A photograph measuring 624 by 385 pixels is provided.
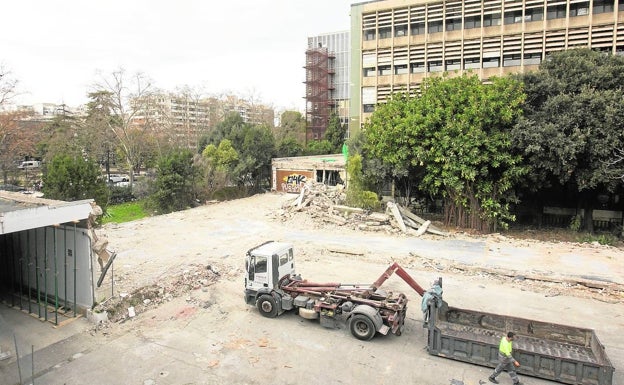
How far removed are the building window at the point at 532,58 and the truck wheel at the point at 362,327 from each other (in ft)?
106

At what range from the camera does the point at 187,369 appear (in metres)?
10.6

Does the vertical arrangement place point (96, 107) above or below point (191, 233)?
above

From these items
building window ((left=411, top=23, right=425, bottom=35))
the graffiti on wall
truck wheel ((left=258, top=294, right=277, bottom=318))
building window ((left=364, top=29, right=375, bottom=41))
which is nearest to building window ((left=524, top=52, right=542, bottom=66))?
building window ((left=411, top=23, right=425, bottom=35))

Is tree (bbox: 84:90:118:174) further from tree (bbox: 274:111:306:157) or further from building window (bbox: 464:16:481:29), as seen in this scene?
building window (bbox: 464:16:481:29)

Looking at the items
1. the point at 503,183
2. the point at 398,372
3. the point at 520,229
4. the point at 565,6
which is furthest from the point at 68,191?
the point at 565,6

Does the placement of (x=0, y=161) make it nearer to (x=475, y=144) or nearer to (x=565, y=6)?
(x=475, y=144)

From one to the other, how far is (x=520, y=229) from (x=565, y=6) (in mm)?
19463

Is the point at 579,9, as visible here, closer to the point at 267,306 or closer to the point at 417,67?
the point at 417,67

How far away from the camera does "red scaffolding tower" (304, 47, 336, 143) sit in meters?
70.2

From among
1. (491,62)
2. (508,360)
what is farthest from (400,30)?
(508,360)

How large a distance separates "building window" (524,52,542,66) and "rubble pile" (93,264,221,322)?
31.7 m

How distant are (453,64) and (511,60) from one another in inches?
187

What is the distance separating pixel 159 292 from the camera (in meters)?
15.4

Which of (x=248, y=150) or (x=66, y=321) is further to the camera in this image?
(x=248, y=150)
